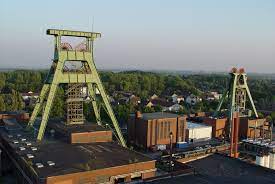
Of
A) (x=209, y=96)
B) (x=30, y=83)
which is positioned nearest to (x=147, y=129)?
(x=209, y=96)

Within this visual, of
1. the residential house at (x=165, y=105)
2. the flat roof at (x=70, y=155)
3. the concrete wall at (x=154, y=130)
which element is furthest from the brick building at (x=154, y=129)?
the residential house at (x=165, y=105)

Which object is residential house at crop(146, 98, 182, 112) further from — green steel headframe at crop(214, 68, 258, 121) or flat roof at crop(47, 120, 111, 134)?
flat roof at crop(47, 120, 111, 134)

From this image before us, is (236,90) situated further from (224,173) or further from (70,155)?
(70,155)

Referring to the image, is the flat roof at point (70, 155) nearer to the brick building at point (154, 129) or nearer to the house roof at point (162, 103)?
the brick building at point (154, 129)

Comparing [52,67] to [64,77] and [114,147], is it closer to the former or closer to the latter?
[64,77]

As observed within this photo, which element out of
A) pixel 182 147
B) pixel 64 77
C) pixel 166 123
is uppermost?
pixel 64 77

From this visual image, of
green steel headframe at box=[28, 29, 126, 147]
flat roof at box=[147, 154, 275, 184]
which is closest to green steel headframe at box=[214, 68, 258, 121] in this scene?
flat roof at box=[147, 154, 275, 184]
